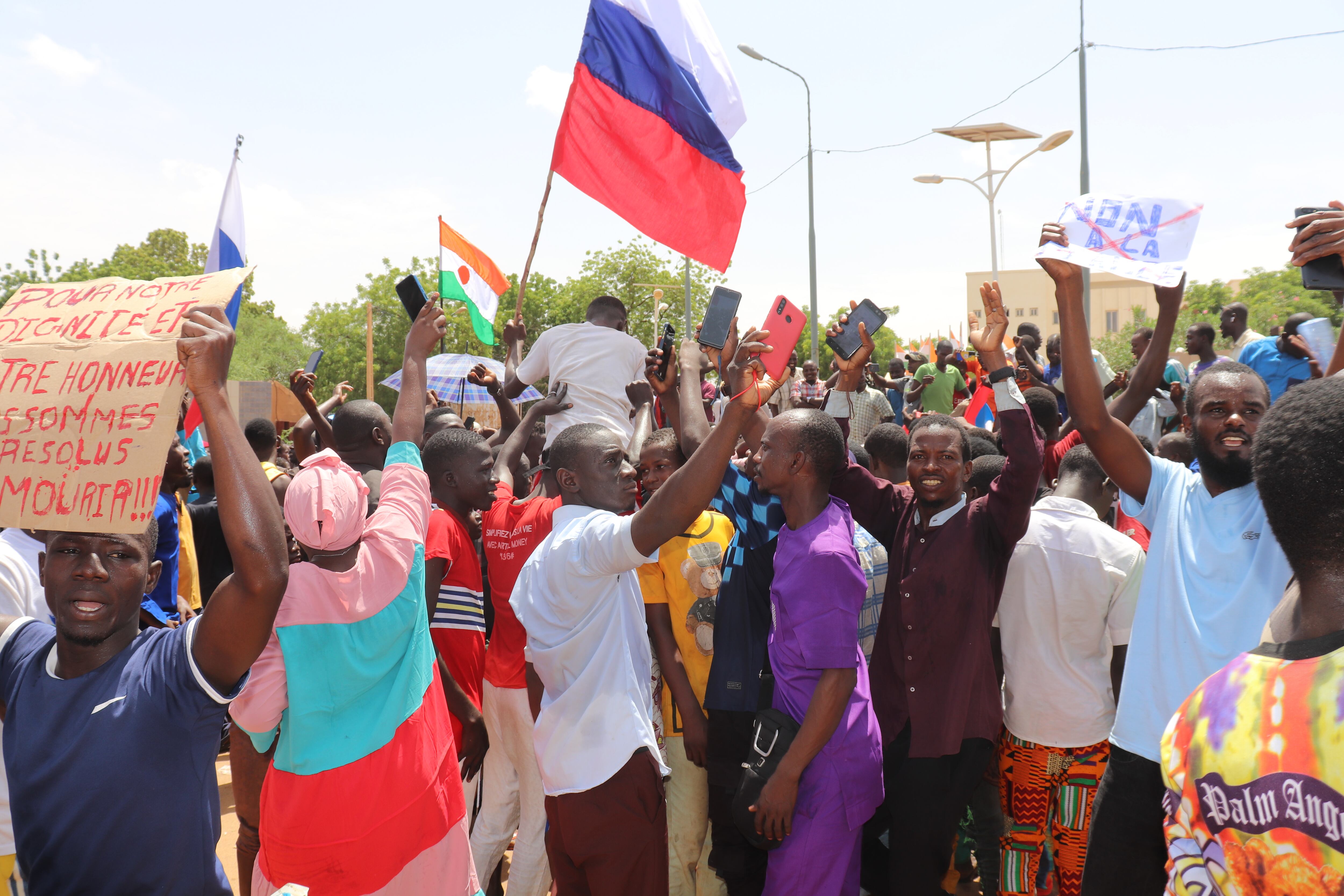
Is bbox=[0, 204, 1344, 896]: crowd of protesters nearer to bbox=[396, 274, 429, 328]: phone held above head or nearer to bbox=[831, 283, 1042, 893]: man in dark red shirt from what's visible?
bbox=[831, 283, 1042, 893]: man in dark red shirt

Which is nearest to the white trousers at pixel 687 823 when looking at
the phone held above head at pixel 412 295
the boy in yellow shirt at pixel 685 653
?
the boy in yellow shirt at pixel 685 653

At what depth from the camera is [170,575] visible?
5340 millimetres

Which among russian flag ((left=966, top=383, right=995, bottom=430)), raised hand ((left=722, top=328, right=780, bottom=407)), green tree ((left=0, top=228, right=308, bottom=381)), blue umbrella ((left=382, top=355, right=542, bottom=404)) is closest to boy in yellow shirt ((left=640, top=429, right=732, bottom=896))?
raised hand ((left=722, top=328, right=780, bottom=407))

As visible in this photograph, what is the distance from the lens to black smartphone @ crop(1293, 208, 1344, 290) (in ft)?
8.79

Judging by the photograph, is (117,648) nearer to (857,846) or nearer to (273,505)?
(273,505)

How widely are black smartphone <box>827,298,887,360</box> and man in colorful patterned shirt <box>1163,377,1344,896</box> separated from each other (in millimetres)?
2744

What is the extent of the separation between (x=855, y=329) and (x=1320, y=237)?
2.04 m

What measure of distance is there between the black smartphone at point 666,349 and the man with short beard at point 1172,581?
145cm

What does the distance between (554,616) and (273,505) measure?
1.35m

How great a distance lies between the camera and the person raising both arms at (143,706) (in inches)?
82.0

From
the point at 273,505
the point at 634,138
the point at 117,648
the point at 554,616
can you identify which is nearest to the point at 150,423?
the point at 273,505

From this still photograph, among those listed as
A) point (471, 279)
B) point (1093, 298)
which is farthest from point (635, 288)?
point (1093, 298)

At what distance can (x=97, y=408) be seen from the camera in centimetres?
216

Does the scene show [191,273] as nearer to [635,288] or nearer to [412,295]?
[635,288]
